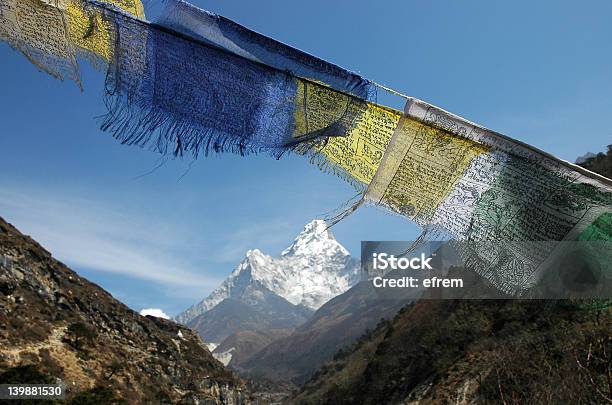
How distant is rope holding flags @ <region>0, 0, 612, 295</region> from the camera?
6.28 ft

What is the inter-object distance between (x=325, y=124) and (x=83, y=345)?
3582 cm

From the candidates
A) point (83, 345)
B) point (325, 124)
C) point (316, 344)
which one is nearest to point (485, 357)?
point (325, 124)

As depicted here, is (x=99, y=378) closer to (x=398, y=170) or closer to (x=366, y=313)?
(x=398, y=170)

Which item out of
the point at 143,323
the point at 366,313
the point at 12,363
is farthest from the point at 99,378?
the point at 366,313

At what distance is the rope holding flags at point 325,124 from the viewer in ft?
6.28

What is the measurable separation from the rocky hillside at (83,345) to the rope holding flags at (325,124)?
2326 centimetres

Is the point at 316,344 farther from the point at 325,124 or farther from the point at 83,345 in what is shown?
the point at 325,124

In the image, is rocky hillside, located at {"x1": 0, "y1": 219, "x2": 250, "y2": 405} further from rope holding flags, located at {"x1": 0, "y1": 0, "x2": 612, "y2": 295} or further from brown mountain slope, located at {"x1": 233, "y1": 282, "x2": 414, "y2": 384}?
brown mountain slope, located at {"x1": 233, "y1": 282, "x2": 414, "y2": 384}

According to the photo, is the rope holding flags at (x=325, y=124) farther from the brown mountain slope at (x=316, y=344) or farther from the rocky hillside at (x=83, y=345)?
the brown mountain slope at (x=316, y=344)

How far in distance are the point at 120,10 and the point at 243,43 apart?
527 millimetres

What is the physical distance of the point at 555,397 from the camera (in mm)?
10875

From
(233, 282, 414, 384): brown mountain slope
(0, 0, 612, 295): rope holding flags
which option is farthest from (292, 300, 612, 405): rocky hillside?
(233, 282, 414, 384): brown mountain slope

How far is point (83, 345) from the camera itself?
107 ft

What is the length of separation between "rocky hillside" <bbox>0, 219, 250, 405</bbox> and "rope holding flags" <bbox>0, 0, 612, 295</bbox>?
76.3 feet
